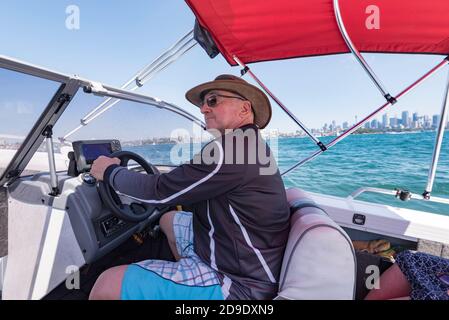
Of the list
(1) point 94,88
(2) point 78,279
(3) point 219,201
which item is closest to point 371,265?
(3) point 219,201

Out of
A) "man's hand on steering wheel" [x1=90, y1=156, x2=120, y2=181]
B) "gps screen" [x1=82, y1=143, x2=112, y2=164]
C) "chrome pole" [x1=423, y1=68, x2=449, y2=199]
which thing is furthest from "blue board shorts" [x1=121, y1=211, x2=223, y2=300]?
"chrome pole" [x1=423, y1=68, x2=449, y2=199]

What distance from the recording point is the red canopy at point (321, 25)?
4.63 ft

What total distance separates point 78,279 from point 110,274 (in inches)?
29.7

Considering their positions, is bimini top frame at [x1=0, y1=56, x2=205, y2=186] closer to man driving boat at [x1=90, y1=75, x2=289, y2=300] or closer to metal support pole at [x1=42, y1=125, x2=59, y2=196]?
metal support pole at [x1=42, y1=125, x2=59, y2=196]

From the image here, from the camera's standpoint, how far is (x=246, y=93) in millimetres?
1169

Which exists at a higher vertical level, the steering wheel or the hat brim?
the hat brim

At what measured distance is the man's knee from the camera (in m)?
0.93

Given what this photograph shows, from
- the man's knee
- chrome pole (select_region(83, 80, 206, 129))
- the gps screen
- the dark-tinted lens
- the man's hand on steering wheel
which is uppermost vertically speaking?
chrome pole (select_region(83, 80, 206, 129))

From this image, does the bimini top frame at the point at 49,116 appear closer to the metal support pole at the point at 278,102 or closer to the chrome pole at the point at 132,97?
the chrome pole at the point at 132,97

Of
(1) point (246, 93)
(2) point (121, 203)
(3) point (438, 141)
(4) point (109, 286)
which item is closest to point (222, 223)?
(4) point (109, 286)

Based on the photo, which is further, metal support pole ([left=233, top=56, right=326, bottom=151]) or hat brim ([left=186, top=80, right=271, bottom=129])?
metal support pole ([left=233, top=56, right=326, bottom=151])

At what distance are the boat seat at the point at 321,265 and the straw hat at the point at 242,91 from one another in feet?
2.09

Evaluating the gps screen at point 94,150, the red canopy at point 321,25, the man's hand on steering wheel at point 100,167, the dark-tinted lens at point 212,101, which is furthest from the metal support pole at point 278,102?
the man's hand on steering wheel at point 100,167

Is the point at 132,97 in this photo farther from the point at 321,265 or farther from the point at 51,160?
the point at 321,265
